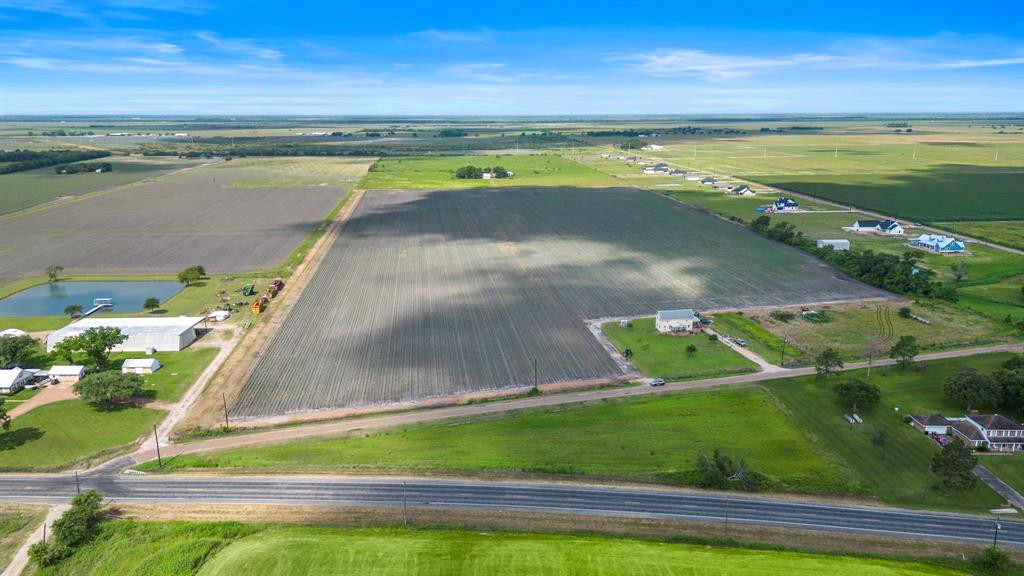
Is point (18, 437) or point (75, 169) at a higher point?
point (75, 169)

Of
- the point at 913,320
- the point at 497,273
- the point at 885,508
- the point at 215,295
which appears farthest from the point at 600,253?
the point at 885,508

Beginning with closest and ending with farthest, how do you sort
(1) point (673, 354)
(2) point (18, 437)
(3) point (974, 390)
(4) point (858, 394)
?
1. (2) point (18, 437)
2. (3) point (974, 390)
3. (4) point (858, 394)
4. (1) point (673, 354)

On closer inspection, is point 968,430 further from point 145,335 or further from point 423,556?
point 145,335

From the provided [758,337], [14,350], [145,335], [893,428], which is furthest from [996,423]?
[14,350]

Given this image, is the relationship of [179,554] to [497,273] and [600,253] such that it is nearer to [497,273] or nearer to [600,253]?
[497,273]

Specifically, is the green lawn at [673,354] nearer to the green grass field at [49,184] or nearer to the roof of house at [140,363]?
the roof of house at [140,363]

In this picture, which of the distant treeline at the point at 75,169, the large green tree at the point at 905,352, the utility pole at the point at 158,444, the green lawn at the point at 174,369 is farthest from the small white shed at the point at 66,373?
the distant treeline at the point at 75,169
